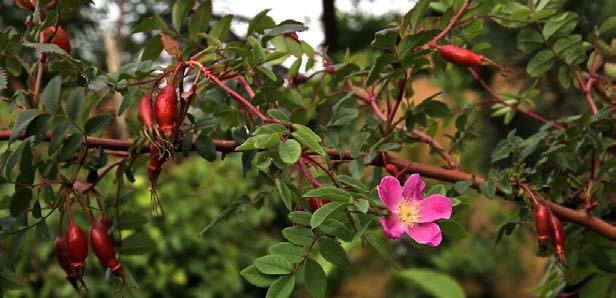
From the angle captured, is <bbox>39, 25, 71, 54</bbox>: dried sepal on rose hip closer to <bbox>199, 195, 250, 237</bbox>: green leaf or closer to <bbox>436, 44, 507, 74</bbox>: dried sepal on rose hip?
<bbox>199, 195, 250, 237</bbox>: green leaf

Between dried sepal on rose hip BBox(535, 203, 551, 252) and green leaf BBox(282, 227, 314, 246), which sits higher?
green leaf BBox(282, 227, 314, 246)

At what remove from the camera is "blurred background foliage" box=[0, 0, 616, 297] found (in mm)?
2000

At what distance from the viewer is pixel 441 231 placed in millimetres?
545

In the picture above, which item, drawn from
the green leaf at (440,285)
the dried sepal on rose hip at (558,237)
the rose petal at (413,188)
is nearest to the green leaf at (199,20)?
the rose petal at (413,188)

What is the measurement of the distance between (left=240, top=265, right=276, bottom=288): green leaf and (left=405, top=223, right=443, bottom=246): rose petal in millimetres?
100

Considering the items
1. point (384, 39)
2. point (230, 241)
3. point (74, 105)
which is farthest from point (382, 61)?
point (230, 241)

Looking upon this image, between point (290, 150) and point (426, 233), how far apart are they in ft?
0.37

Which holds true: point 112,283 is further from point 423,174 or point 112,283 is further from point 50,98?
point 423,174

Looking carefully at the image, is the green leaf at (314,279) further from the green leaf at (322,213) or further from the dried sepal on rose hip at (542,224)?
the dried sepal on rose hip at (542,224)

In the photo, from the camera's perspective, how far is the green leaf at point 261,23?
64cm

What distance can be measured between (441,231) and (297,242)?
10 cm

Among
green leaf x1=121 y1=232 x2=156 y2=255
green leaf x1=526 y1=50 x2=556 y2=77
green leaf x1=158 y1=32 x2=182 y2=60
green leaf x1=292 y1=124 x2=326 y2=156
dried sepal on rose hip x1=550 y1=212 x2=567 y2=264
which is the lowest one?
green leaf x1=121 y1=232 x2=156 y2=255

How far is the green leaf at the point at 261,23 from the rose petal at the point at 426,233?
228 mm

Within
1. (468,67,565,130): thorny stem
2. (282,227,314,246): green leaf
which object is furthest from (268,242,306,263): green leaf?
(468,67,565,130): thorny stem
